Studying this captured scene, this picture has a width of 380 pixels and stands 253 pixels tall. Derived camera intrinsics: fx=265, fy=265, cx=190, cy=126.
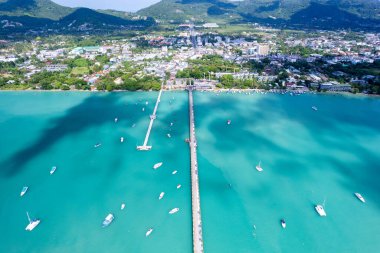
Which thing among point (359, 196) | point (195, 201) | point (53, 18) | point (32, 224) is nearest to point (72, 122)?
point (32, 224)

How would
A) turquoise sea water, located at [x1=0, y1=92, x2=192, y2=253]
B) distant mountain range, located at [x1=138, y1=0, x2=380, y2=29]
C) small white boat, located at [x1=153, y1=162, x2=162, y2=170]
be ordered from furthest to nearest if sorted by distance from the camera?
1. distant mountain range, located at [x1=138, y1=0, x2=380, y2=29]
2. small white boat, located at [x1=153, y1=162, x2=162, y2=170]
3. turquoise sea water, located at [x1=0, y1=92, x2=192, y2=253]

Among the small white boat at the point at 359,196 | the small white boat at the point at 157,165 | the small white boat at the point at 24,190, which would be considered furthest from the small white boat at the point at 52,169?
the small white boat at the point at 359,196

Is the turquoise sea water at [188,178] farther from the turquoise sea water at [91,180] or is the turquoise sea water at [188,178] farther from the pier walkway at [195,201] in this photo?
the pier walkway at [195,201]

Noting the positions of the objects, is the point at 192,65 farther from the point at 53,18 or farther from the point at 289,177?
the point at 53,18

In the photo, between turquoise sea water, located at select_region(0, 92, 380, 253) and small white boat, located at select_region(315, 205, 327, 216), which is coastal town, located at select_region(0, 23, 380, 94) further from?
small white boat, located at select_region(315, 205, 327, 216)

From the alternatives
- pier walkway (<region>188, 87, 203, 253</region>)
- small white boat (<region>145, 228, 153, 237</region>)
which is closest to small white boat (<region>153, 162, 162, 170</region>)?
pier walkway (<region>188, 87, 203, 253</region>)
